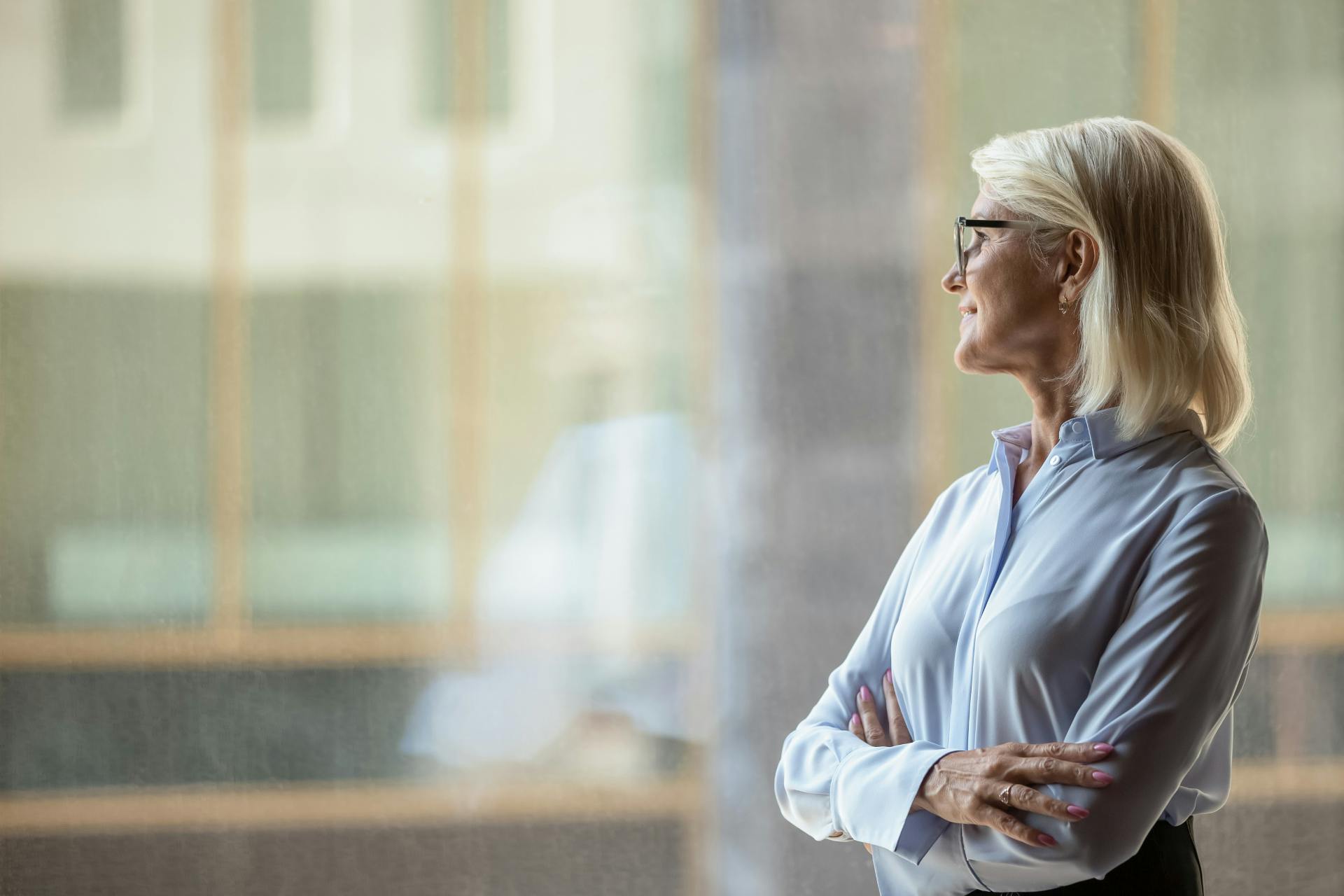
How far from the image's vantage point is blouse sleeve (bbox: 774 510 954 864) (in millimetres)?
1521

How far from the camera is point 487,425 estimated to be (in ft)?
9.14

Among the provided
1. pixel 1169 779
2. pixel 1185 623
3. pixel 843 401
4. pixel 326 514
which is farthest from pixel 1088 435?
pixel 326 514

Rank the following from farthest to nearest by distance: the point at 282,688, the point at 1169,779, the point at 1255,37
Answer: the point at 1255,37
the point at 282,688
the point at 1169,779

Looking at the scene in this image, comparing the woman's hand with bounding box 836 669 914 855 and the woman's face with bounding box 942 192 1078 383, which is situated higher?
the woman's face with bounding box 942 192 1078 383

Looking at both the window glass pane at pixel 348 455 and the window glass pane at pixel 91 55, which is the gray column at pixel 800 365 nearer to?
the window glass pane at pixel 348 455

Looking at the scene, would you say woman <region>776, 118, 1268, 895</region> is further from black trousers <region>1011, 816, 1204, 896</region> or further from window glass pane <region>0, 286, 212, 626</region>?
window glass pane <region>0, 286, 212, 626</region>

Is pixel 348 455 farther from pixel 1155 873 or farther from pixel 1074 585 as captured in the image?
pixel 1155 873

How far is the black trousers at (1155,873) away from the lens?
1505 mm

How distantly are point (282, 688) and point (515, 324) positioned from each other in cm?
96

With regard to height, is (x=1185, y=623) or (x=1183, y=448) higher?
(x=1183, y=448)

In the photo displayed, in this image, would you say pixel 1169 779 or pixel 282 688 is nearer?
pixel 1169 779

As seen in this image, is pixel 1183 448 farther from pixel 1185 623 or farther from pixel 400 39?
pixel 400 39

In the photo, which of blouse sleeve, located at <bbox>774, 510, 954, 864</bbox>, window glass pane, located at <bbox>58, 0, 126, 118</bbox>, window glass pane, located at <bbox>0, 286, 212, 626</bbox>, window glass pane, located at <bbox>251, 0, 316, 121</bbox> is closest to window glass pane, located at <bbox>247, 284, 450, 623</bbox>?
window glass pane, located at <bbox>0, 286, 212, 626</bbox>

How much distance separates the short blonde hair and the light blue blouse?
51mm
